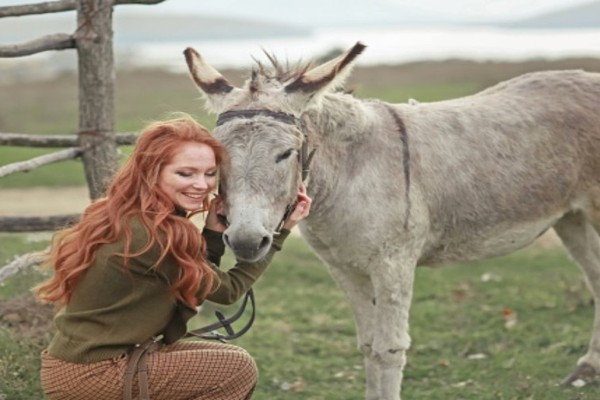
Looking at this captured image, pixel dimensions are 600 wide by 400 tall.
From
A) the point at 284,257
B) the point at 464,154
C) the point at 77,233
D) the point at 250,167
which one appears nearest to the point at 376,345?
the point at 464,154

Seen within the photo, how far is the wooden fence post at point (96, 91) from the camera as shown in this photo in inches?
223

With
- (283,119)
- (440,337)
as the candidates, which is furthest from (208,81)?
(440,337)

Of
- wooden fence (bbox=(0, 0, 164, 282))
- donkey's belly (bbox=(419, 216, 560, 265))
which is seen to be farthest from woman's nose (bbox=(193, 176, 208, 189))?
wooden fence (bbox=(0, 0, 164, 282))

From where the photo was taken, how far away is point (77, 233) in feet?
12.3

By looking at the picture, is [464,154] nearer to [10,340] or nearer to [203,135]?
[203,135]

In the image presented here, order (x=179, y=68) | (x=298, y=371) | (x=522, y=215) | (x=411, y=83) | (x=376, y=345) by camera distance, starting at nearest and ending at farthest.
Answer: (x=376, y=345) → (x=522, y=215) → (x=298, y=371) → (x=411, y=83) → (x=179, y=68)

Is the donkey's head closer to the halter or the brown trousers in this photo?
the halter

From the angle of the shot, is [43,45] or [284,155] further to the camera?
[43,45]

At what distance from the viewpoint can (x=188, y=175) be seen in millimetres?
3754

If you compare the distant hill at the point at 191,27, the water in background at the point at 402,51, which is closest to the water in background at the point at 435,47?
the water in background at the point at 402,51

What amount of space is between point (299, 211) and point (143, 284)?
81 centimetres

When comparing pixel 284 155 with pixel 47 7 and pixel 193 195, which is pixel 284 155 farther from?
pixel 47 7

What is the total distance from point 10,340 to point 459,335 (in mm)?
3207

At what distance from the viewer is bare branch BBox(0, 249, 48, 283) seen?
5402 millimetres
